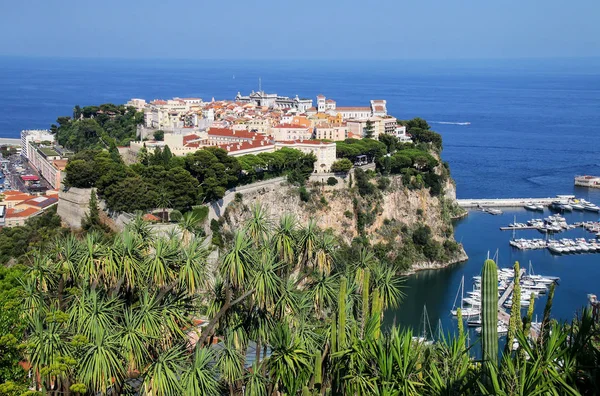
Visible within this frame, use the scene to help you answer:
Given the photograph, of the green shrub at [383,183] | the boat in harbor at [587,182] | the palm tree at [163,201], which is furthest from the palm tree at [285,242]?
the boat in harbor at [587,182]

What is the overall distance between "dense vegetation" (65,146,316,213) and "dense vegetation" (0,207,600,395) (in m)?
13.1

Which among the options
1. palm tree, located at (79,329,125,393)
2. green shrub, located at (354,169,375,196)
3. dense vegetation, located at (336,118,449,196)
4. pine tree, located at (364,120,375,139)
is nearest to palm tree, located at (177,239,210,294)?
palm tree, located at (79,329,125,393)

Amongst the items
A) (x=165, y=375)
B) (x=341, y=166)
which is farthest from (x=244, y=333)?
(x=341, y=166)

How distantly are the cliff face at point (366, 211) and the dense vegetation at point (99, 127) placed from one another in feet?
35.1

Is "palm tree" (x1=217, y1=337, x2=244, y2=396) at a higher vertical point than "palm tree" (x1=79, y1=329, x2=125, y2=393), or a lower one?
lower

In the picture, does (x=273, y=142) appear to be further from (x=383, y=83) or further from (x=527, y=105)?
(x=383, y=83)

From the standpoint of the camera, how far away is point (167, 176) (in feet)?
84.2

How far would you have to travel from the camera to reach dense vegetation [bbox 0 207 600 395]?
795 cm

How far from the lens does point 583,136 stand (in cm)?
6669

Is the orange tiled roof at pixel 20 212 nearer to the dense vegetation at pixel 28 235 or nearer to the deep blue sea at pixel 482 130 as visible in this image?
the dense vegetation at pixel 28 235

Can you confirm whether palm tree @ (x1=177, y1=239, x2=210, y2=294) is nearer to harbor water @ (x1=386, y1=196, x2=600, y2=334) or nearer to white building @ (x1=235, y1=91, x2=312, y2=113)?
harbor water @ (x1=386, y1=196, x2=600, y2=334)


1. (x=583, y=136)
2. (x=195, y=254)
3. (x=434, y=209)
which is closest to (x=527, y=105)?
(x=583, y=136)

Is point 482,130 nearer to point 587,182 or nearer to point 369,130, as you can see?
point 587,182

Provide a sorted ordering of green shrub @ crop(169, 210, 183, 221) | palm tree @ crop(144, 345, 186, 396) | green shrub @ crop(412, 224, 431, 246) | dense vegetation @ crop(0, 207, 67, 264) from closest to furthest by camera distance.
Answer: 1. palm tree @ crop(144, 345, 186, 396)
2. dense vegetation @ crop(0, 207, 67, 264)
3. green shrub @ crop(169, 210, 183, 221)
4. green shrub @ crop(412, 224, 431, 246)
